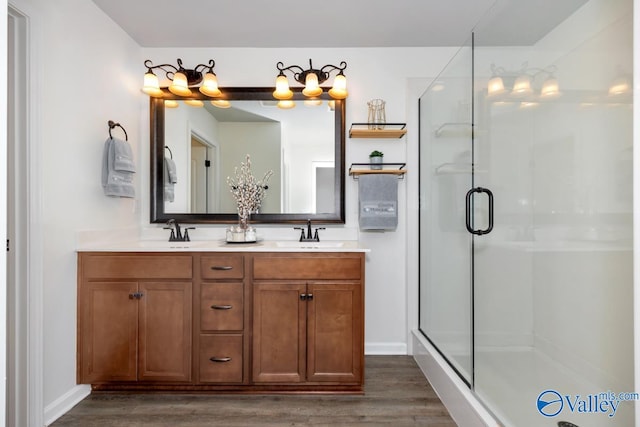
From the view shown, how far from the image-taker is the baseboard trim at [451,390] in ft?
4.93

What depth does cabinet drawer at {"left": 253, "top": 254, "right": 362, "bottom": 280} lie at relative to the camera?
Result: 6.34ft

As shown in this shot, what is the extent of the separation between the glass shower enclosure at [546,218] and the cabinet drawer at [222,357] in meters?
1.23

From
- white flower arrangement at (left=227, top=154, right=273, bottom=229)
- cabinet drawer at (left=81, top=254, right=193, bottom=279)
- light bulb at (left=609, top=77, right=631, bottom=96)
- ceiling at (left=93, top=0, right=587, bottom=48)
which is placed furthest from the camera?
white flower arrangement at (left=227, top=154, right=273, bottom=229)

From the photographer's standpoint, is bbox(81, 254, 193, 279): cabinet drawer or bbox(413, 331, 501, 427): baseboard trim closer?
bbox(413, 331, 501, 427): baseboard trim

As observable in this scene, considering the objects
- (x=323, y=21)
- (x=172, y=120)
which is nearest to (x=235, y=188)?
(x=172, y=120)

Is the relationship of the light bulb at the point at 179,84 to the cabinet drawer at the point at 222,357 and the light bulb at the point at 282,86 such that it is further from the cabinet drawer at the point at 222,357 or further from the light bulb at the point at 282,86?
the cabinet drawer at the point at 222,357

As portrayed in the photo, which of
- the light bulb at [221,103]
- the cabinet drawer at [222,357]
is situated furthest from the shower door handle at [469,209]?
the light bulb at [221,103]

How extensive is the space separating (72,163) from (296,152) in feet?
4.58

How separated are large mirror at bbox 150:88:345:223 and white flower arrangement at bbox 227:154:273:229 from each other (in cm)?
3

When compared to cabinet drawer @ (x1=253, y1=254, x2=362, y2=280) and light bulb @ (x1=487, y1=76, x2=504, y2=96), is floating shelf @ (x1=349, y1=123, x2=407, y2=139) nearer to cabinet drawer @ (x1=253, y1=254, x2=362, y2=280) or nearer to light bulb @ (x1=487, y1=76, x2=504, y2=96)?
light bulb @ (x1=487, y1=76, x2=504, y2=96)

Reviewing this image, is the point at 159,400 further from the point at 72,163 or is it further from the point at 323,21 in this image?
the point at 323,21

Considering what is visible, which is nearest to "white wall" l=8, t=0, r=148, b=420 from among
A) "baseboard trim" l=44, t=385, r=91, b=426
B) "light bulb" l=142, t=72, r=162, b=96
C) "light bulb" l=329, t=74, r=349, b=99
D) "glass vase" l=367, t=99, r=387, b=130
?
"baseboard trim" l=44, t=385, r=91, b=426

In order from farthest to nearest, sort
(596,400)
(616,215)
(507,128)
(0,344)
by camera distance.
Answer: (507,128)
(596,400)
(616,215)
(0,344)

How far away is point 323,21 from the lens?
222 cm
